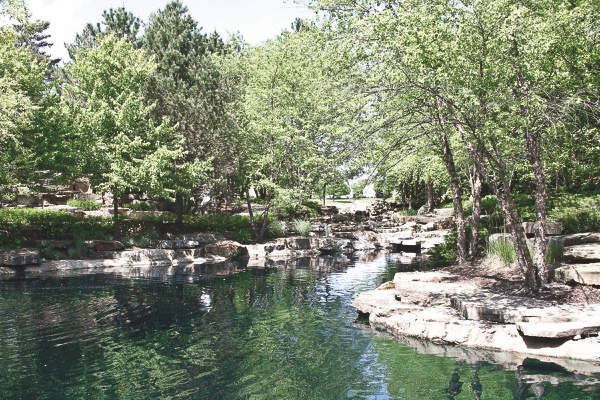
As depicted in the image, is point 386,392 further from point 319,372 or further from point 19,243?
point 19,243

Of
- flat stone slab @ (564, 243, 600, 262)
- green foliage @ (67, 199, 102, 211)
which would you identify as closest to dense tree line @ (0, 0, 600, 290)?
flat stone slab @ (564, 243, 600, 262)

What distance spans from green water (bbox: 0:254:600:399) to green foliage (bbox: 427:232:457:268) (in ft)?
15.4

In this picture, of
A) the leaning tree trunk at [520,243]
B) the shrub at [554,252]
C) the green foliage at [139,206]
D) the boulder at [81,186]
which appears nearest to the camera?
the leaning tree trunk at [520,243]

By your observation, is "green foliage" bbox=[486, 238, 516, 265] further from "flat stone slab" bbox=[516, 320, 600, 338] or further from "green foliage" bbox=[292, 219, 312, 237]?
"green foliage" bbox=[292, 219, 312, 237]

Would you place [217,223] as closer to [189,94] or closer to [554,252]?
[189,94]

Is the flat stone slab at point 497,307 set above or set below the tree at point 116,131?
below

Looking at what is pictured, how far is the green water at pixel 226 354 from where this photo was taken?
22.6 ft

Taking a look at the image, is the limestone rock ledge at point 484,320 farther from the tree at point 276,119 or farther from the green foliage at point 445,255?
the tree at point 276,119

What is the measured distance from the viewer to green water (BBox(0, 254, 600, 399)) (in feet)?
22.6

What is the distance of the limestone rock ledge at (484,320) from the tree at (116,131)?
12.9 meters

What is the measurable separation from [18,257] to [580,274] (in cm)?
1829

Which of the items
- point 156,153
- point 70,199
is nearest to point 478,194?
point 156,153

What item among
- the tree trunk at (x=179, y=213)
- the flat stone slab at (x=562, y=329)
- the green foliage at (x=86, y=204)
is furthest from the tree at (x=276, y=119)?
the flat stone slab at (x=562, y=329)

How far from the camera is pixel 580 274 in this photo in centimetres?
999
